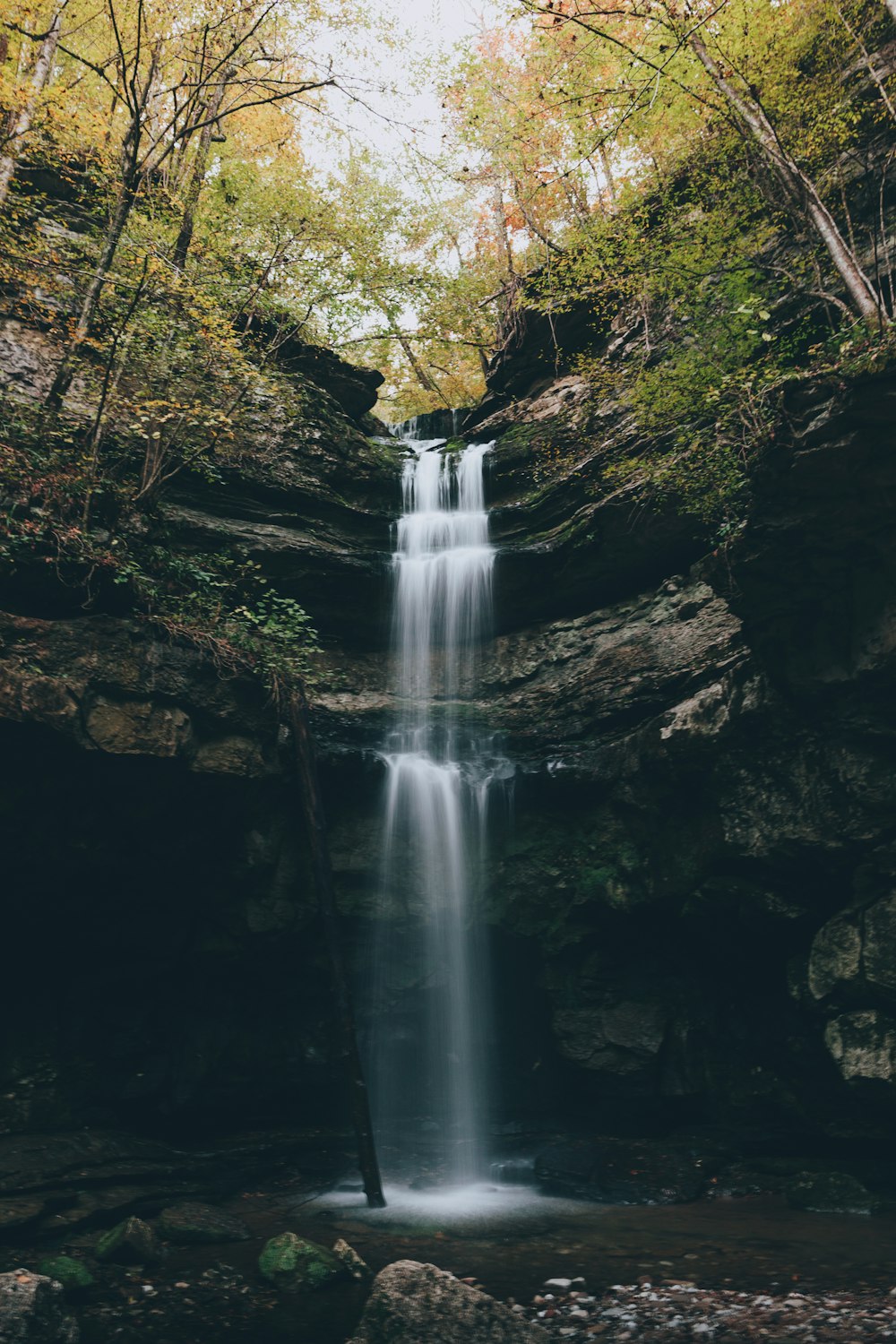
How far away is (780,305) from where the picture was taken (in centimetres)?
1172

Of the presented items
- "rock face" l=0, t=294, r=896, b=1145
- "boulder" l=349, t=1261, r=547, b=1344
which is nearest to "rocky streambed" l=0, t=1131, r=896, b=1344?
"boulder" l=349, t=1261, r=547, b=1344

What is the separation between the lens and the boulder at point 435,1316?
5145mm

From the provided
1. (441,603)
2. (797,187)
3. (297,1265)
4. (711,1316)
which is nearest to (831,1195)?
(711,1316)

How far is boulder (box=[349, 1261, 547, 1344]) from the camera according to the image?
203 inches

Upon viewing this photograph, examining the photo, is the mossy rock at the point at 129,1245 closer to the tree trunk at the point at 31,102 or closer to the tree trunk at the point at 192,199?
the tree trunk at the point at 31,102

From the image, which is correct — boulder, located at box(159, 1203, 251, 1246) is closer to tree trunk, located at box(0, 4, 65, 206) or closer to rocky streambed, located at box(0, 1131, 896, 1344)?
rocky streambed, located at box(0, 1131, 896, 1344)

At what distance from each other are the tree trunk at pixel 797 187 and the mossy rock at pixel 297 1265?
11.2 m

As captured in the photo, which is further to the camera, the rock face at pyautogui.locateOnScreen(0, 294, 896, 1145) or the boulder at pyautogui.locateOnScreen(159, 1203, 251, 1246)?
the rock face at pyautogui.locateOnScreen(0, 294, 896, 1145)

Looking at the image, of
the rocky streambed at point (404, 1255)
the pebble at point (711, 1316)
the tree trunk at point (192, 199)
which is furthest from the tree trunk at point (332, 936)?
the tree trunk at point (192, 199)

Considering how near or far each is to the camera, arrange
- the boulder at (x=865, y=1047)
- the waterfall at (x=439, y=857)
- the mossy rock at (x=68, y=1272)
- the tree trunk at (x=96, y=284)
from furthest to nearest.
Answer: the waterfall at (x=439, y=857)
the tree trunk at (x=96, y=284)
the boulder at (x=865, y=1047)
the mossy rock at (x=68, y=1272)

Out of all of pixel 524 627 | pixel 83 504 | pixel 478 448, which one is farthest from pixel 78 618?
pixel 478 448

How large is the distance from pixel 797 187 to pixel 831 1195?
12.3 m

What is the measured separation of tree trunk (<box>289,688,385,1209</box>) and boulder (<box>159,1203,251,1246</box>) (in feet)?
5.80

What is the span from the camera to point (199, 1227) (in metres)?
8.02
